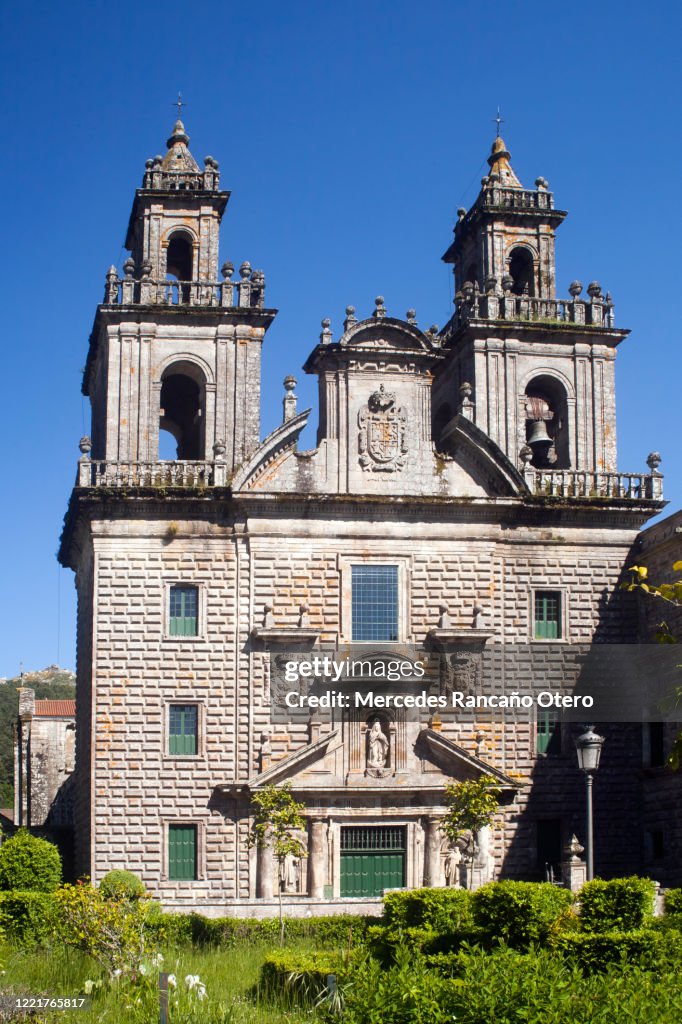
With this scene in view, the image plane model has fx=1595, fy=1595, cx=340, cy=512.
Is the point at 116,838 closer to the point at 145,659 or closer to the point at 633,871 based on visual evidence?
the point at 145,659

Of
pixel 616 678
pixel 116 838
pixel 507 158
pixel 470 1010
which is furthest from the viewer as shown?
pixel 507 158

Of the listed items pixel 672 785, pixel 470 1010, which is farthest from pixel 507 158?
pixel 470 1010

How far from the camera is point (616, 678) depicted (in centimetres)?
4516

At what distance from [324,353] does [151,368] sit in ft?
16.3

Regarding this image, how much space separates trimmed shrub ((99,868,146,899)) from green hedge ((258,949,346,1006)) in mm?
8940

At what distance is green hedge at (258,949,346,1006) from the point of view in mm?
24484

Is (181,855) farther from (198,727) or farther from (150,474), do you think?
(150,474)

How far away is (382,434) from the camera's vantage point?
148 ft

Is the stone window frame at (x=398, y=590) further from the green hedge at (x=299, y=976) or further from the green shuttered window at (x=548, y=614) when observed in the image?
the green hedge at (x=299, y=976)

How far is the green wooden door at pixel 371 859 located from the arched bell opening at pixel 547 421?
12485 millimetres

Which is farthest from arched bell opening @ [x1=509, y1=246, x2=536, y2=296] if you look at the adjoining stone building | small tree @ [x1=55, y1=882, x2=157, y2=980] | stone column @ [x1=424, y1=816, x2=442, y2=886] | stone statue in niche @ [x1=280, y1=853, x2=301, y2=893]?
small tree @ [x1=55, y1=882, x2=157, y2=980]

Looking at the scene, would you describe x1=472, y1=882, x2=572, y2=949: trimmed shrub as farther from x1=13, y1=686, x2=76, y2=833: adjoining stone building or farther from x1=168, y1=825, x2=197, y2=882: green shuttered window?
x1=13, y1=686, x2=76, y2=833: adjoining stone building

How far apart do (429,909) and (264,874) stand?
11841 mm

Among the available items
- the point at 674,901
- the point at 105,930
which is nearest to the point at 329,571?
the point at 674,901
